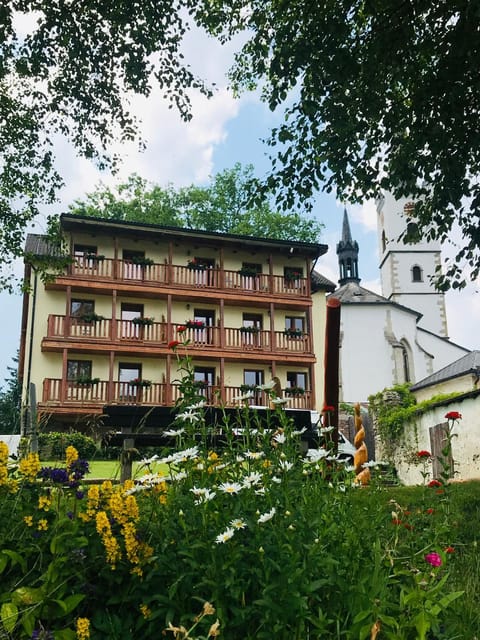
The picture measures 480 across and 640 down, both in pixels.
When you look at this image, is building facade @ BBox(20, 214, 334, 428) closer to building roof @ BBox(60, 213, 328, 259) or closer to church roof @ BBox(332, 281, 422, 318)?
building roof @ BBox(60, 213, 328, 259)

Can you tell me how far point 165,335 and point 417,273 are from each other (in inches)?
1166

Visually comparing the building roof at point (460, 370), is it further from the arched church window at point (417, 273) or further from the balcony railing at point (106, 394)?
the arched church window at point (417, 273)

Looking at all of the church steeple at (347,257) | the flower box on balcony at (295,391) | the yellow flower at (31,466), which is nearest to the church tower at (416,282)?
the church steeple at (347,257)

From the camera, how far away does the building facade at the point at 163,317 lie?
24.7 m

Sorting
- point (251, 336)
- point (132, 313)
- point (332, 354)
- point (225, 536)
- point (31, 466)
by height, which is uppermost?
point (132, 313)

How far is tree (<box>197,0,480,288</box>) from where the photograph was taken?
24.0ft

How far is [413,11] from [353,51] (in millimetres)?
857

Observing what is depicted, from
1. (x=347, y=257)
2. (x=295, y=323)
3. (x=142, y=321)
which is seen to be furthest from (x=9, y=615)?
(x=347, y=257)

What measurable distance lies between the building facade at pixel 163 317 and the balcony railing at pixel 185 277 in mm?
45

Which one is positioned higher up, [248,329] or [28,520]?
[248,329]

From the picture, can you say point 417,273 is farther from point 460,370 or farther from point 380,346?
point 460,370

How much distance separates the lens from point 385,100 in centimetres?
790

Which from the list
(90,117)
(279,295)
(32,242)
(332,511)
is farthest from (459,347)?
(332,511)

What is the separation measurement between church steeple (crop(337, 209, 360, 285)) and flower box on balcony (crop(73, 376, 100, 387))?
27551 mm
